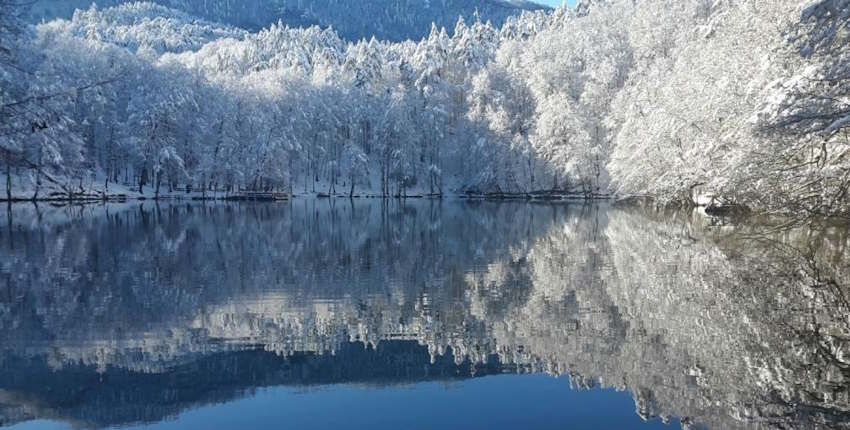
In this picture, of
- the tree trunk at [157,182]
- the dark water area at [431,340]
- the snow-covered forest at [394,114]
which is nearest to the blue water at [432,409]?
the dark water area at [431,340]

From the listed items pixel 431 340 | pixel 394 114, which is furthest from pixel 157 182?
pixel 431 340

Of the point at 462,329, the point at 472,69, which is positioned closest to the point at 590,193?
the point at 472,69

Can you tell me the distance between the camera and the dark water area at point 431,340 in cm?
980

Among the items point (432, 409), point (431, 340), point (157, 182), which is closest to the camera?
point (432, 409)

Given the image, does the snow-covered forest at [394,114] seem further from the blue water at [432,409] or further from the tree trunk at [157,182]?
the blue water at [432,409]

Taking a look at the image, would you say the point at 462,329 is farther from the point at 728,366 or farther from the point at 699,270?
the point at 699,270

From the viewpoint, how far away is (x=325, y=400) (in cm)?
1068

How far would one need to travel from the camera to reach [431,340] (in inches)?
540

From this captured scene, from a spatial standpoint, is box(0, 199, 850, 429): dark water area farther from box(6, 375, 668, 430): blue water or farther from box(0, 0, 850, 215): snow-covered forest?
box(0, 0, 850, 215): snow-covered forest

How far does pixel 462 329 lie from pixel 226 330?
16.7 feet

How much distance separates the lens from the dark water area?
32.2 ft

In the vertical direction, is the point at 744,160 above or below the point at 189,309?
above

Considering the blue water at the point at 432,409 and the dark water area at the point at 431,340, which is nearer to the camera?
the blue water at the point at 432,409

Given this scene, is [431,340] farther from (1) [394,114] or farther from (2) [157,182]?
(1) [394,114]
